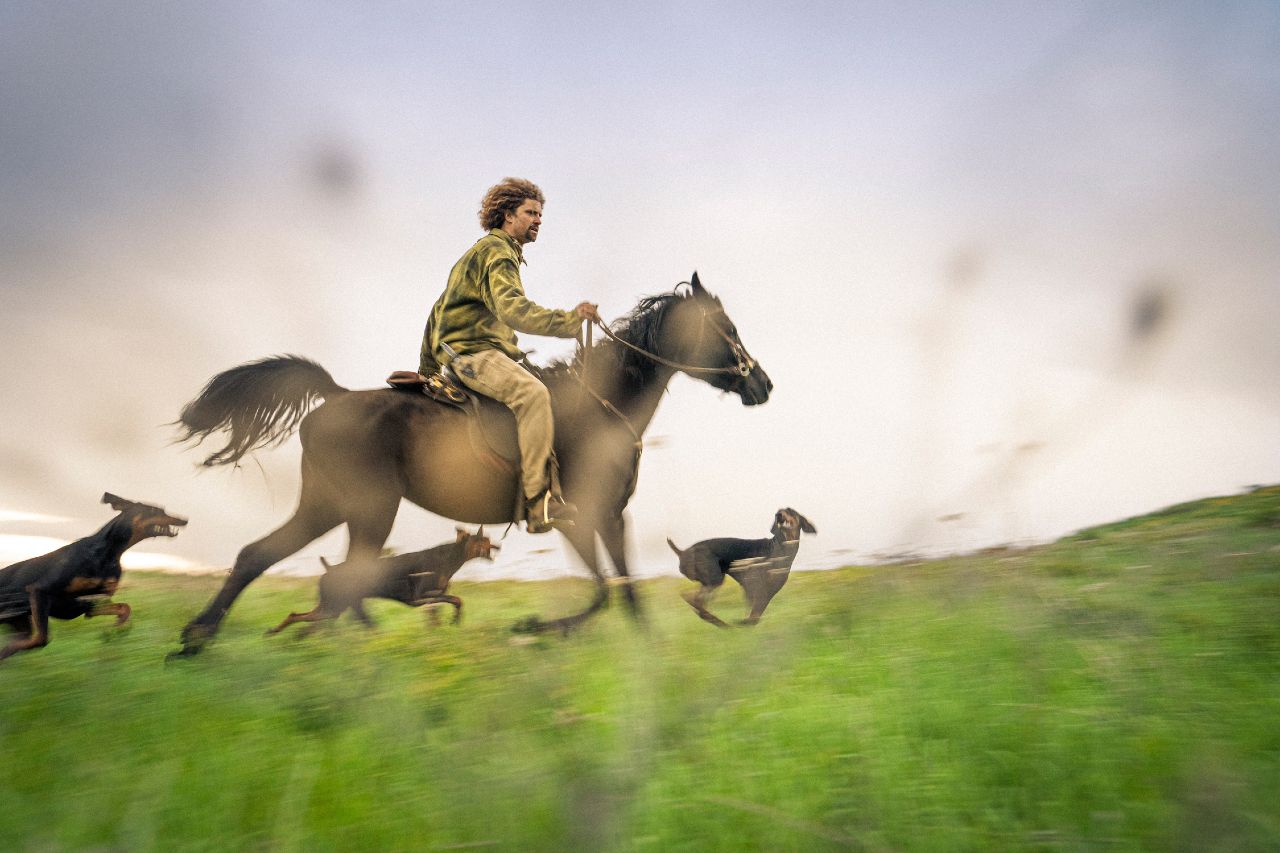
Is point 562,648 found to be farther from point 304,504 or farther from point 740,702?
point 304,504

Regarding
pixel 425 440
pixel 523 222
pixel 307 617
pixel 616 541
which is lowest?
pixel 307 617

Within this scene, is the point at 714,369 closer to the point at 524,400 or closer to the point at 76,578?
the point at 524,400

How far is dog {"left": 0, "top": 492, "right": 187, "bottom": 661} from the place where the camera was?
4207mm

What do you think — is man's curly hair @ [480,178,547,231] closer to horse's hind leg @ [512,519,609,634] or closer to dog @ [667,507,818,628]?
horse's hind leg @ [512,519,609,634]

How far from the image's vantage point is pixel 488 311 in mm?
5508

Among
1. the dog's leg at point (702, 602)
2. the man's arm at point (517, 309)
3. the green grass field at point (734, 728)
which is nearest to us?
the green grass field at point (734, 728)

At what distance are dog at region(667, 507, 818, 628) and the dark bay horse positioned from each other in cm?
78

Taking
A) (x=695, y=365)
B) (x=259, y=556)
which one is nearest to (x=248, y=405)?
(x=259, y=556)

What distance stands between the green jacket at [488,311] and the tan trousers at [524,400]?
18cm

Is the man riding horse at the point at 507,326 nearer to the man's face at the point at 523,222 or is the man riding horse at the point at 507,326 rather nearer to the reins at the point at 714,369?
the man's face at the point at 523,222

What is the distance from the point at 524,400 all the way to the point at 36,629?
3.02 metres

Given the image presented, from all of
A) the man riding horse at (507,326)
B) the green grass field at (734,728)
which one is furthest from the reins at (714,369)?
the green grass field at (734,728)

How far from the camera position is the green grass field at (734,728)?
204cm

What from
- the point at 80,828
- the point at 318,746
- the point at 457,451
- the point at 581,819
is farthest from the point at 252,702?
the point at 457,451
